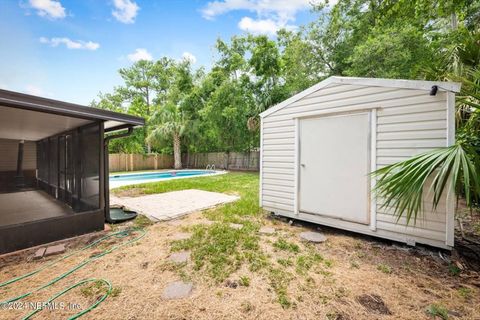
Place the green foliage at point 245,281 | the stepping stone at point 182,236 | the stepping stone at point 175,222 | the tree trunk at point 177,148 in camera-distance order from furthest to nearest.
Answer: the tree trunk at point 177,148
the stepping stone at point 175,222
the stepping stone at point 182,236
the green foliage at point 245,281

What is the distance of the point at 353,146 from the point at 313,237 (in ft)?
4.86

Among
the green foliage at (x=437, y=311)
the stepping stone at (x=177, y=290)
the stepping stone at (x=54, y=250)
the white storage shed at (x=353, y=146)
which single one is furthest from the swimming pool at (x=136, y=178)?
the green foliage at (x=437, y=311)

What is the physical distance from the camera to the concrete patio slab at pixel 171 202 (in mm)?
4430

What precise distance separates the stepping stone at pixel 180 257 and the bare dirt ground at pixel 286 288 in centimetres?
9

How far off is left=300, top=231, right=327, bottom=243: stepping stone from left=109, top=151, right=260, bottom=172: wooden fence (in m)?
10.6

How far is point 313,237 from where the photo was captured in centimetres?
313

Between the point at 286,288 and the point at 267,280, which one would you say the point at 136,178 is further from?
the point at 286,288

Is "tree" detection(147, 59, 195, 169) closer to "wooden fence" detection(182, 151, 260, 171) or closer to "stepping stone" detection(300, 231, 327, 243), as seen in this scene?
"wooden fence" detection(182, 151, 260, 171)

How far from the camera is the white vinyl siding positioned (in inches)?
95.1

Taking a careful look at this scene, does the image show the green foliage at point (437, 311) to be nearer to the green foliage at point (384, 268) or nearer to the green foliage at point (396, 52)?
the green foliage at point (384, 268)

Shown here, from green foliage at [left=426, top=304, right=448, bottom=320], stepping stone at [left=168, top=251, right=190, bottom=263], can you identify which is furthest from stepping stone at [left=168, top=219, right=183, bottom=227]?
green foliage at [left=426, top=304, right=448, bottom=320]

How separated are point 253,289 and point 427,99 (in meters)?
2.90

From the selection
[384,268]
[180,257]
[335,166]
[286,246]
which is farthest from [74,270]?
[335,166]

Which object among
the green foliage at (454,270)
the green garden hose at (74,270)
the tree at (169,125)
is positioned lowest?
the green garden hose at (74,270)
